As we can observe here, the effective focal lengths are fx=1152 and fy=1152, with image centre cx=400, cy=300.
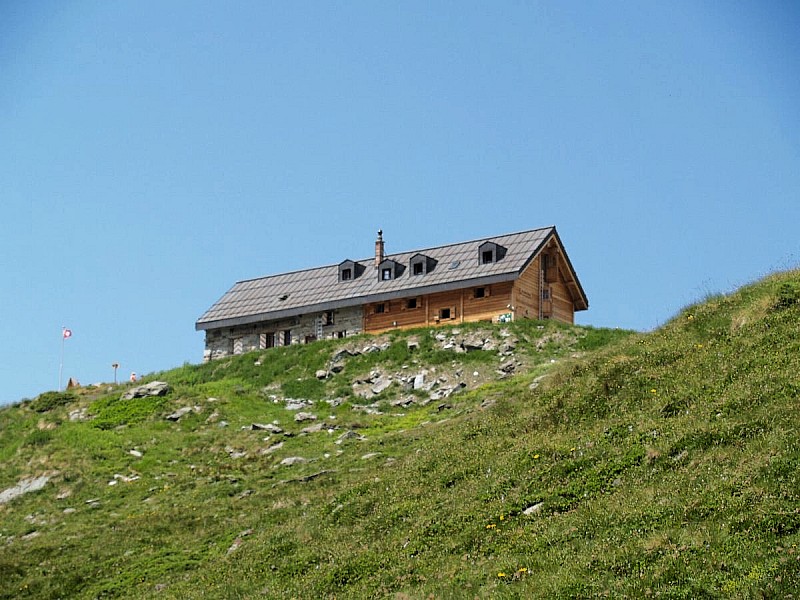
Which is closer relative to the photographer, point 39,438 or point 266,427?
point 266,427

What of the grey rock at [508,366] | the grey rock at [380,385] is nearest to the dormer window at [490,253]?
the grey rock at [508,366]

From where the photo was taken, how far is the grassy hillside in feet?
81.9

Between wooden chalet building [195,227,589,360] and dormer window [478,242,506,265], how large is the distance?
0.06 metres

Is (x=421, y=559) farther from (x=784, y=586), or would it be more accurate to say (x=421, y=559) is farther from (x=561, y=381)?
(x=561, y=381)

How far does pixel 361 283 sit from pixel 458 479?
3514cm

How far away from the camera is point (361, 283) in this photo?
68250 millimetres

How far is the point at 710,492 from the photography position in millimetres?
25891

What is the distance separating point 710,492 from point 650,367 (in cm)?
1124

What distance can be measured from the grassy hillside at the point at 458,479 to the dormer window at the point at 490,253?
25.4 ft

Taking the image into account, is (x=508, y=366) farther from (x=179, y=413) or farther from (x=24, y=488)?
(x=24, y=488)

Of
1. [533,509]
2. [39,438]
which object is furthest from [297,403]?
[533,509]

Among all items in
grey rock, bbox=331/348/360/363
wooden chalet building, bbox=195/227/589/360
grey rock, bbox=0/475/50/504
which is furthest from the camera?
wooden chalet building, bbox=195/227/589/360

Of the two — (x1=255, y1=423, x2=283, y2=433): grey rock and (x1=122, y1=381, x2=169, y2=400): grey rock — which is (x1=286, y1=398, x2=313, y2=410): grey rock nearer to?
(x1=255, y1=423, x2=283, y2=433): grey rock

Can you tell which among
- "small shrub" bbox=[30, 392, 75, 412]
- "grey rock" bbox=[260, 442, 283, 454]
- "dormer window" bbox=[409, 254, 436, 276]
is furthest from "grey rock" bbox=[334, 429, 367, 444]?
"dormer window" bbox=[409, 254, 436, 276]
